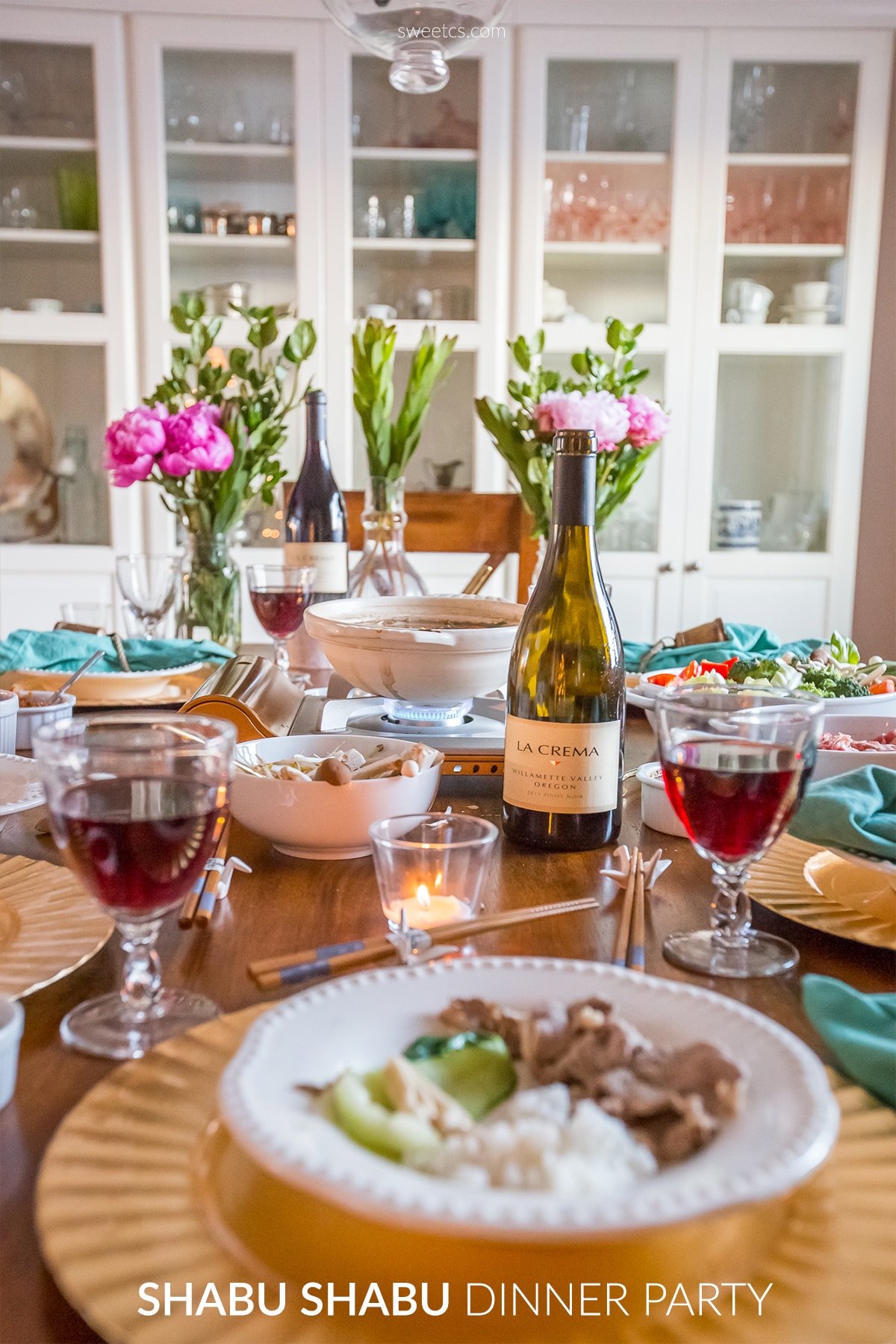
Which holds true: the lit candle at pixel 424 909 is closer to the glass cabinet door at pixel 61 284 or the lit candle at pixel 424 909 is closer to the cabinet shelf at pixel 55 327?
the glass cabinet door at pixel 61 284

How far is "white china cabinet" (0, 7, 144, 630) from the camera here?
3258mm

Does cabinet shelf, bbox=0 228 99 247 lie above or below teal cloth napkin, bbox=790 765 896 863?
above

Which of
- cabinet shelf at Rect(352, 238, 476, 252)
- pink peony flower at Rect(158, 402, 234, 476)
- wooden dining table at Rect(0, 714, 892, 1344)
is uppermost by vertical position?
cabinet shelf at Rect(352, 238, 476, 252)

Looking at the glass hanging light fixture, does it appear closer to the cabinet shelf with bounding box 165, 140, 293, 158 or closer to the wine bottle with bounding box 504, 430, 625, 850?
the wine bottle with bounding box 504, 430, 625, 850

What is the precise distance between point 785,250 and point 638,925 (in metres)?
3.24

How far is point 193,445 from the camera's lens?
66.9 inches

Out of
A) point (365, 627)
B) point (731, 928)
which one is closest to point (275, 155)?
point (365, 627)

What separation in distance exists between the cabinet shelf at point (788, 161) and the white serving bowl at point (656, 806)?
3.01 metres

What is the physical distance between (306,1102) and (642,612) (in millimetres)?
3233

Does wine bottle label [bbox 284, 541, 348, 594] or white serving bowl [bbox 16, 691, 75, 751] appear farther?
wine bottle label [bbox 284, 541, 348, 594]

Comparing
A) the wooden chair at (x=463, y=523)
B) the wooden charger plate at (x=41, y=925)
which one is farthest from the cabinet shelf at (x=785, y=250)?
the wooden charger plate at (x=41, y=925)

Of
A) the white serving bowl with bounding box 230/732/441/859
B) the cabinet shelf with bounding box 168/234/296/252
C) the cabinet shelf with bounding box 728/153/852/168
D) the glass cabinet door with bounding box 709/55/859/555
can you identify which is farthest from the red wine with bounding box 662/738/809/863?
the cabinet shelf with bounding box 728/153/852/168

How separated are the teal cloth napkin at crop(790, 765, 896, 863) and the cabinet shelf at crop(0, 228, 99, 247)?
325 cm

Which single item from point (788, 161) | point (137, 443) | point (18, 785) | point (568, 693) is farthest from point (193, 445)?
point (788, 161)
